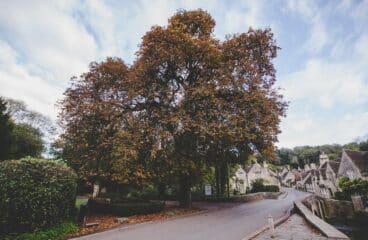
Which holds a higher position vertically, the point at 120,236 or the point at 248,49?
the point at 248,49

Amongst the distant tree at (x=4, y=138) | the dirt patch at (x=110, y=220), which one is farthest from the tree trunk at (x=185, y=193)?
the distant tree at (x=4, y=138)

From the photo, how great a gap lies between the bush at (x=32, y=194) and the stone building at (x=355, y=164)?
3896 centimetres

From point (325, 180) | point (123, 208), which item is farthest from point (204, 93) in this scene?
point (325, 180)

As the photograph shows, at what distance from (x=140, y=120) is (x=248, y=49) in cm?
1033

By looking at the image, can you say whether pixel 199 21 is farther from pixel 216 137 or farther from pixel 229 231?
pixel 229 231

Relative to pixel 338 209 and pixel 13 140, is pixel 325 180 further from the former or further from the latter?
pixel 13 140

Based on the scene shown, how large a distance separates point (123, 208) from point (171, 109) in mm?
7597

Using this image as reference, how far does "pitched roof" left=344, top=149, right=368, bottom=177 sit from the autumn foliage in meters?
26.1

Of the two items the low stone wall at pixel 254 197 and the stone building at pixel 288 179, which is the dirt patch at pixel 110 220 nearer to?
the low stone wall at pixel 254 197

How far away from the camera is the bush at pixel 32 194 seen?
8648 millimetres

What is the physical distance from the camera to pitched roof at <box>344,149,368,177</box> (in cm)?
3505

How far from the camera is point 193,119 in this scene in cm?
1720

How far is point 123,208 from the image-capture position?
15.5m

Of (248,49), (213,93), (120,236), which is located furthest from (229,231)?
(248,49)
